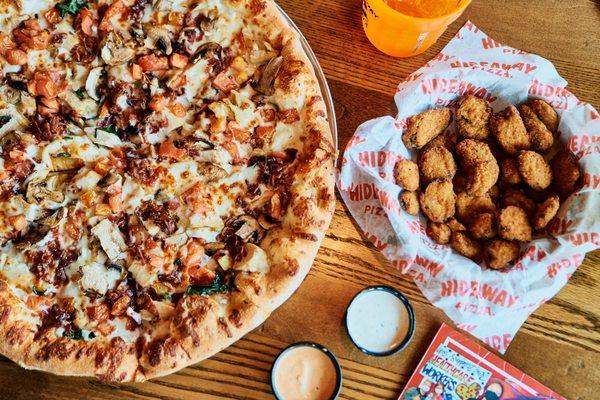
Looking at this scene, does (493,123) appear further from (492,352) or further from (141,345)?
(141,345)

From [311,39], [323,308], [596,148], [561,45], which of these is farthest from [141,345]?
[561,45]

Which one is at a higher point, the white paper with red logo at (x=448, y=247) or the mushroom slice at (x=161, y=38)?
the mushroom slice at (x=161, y=38)

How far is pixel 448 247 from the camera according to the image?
91.6 inches

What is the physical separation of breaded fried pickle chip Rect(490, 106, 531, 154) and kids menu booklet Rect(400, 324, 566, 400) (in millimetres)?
879

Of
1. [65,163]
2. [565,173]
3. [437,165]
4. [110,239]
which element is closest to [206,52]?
[65,163]

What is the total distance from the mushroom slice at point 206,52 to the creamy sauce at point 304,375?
4.42ft

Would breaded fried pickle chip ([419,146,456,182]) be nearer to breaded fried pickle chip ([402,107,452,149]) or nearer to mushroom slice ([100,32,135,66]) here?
breaded fried pickle chip ([402,107,452,149])

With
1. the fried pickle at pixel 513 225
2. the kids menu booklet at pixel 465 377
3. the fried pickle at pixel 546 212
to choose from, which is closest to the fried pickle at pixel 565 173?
the fried pickle at pixel 546 212

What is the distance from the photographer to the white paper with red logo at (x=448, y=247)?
2.20m

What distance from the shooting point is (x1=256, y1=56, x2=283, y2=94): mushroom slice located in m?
2.33

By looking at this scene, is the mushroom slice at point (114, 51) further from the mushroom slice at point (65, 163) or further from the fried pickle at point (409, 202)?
the fried pickle at point (409, 202)

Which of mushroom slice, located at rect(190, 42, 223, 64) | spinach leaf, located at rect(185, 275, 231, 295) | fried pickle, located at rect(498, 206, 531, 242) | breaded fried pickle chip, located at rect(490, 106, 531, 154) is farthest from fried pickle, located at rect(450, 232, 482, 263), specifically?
mushroom slice, located at rect(190, 42, 223, 64)

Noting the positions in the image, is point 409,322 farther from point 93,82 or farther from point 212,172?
point 93,82

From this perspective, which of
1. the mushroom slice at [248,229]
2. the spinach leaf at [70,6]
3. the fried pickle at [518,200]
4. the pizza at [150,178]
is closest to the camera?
the pizza at [150,178]
